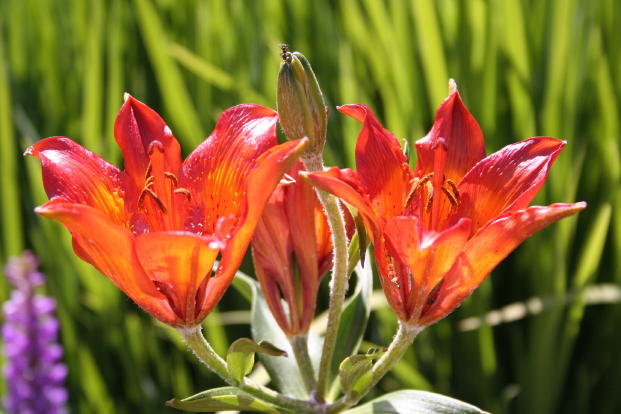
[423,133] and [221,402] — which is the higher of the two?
[423,133]

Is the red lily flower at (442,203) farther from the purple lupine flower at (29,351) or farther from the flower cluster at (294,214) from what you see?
the purple lupine flower at (29,351)

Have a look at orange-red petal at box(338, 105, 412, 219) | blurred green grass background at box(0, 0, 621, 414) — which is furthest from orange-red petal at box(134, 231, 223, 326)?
blurred green grass background at box(0, 0, 621, 414)

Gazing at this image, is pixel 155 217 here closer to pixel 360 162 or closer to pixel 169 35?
pixel 360 162

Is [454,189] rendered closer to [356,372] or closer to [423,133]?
[356,372]

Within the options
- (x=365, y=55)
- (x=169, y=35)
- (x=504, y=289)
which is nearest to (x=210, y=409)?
(x=504, y=289)

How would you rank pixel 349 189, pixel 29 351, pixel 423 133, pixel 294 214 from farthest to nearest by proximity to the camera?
pixel 423 133
pixel 29 351
pixel 294 214
pixel 349 189

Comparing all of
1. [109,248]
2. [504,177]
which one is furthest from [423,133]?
[109,248]

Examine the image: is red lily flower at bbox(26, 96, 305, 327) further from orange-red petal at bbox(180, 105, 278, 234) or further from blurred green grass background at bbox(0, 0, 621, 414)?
blurred green grass background at bbox(0, 0, 621, 414)

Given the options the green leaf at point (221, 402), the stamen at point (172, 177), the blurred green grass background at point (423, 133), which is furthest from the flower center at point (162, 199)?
the blurred green grass background at point (423, 133)
